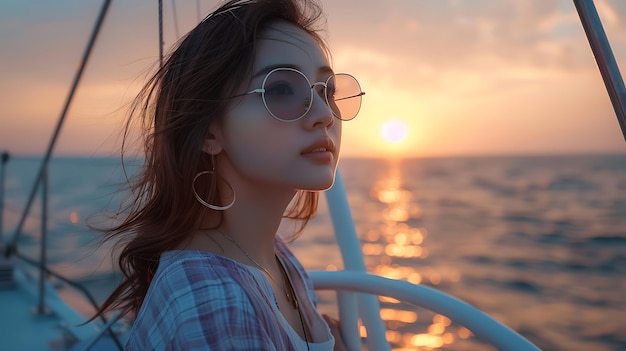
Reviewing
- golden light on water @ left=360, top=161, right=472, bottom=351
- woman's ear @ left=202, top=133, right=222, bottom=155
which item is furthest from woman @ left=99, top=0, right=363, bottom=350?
golden light on water @ left=360, top=161, right=472, bottom=351

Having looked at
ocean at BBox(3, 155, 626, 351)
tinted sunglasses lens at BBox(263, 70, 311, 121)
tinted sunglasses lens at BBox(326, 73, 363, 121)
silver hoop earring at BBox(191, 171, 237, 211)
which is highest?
ocean at BBox(3, 155, 626, 351)

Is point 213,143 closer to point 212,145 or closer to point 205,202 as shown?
point 212,145

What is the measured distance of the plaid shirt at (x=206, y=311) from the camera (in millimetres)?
872

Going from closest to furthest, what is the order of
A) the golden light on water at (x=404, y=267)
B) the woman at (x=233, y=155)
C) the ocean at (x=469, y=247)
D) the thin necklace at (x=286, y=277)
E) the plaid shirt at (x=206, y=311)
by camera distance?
the plaid shirt at (x=206, y=311)
the woman at (x=233, y=155)
the thin necklace at (x=286, y=277)
the ocean at (x=469, y=247)
the golden light on water at (x=404, y=267)

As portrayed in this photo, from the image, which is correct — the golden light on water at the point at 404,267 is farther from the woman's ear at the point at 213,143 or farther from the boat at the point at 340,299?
the woman's ear at the point at 213,143

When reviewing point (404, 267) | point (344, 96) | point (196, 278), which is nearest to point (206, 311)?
point (196, 278)

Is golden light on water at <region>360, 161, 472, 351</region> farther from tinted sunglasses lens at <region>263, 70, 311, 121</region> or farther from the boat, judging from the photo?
tinted sunglasses lens at <region>263, 70, 311, 121</region>

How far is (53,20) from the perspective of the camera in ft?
12.1

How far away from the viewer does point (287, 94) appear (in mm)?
1052

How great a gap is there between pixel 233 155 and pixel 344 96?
273mm

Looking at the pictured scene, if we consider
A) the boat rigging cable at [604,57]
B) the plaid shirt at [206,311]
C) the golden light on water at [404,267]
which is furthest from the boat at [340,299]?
the plaid shirt at [206,311]

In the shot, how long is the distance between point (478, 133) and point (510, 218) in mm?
9883

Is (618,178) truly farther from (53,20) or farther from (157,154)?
(157,154)

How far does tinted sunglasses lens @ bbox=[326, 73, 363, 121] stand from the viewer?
117cm
